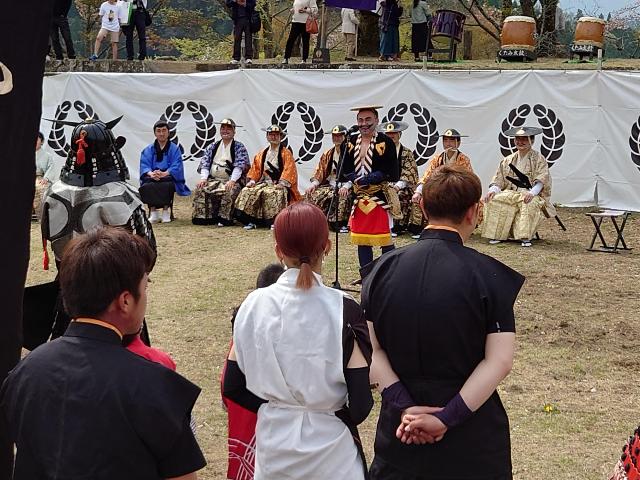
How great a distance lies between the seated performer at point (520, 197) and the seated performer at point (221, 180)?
12.1 feet

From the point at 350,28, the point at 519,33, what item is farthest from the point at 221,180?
the point at 350,28

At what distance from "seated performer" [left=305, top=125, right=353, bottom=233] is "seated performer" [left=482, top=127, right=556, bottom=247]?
6.06 ft

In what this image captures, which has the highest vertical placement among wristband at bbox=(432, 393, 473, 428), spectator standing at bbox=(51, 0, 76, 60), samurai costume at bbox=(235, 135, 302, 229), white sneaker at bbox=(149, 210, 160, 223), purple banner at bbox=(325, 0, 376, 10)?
purple banner at bbox=(325, 0, 376, 10)

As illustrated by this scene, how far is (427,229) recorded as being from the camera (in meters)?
2.89

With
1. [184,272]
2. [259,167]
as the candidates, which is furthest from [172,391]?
[259,167]

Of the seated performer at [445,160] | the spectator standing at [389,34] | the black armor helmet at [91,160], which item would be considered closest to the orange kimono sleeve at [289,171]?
the seated performer at [445,160]

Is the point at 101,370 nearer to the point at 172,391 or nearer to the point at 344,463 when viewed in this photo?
the point at 172,391

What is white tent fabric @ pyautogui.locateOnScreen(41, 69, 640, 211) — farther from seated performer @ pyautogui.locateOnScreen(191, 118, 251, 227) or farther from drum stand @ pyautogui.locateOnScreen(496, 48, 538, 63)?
drum stand @ pyautogui.locateOnScreen(496, 48, 538, 63)

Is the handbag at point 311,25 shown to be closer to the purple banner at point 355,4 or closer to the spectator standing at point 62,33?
the purple banner at point 355,4

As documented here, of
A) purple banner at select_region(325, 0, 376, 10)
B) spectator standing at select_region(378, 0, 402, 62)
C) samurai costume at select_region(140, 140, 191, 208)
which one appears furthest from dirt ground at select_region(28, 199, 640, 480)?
spectator standing at select_region(378, 0, 402, 62)

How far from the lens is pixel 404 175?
11.6 meters

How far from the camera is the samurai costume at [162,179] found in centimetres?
1281

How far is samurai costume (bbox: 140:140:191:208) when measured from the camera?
504 inches

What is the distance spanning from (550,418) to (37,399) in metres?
3.83
